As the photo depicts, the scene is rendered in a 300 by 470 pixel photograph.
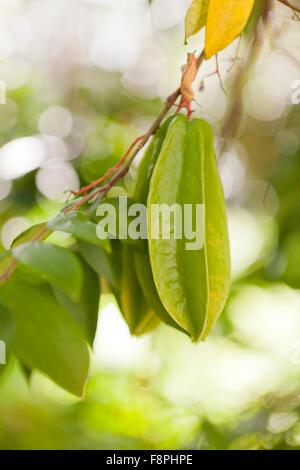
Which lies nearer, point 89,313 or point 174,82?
point 89,313

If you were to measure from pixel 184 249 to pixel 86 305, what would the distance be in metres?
0.19

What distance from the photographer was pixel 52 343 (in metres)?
0.81

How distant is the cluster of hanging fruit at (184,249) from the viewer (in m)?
0.79

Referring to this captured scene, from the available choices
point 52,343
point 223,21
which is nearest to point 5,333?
point 52,343

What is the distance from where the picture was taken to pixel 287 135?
1.98m

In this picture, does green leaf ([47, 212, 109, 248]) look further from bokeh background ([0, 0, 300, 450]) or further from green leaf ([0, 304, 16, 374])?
bokeh background ([0, 0, 300, 450])

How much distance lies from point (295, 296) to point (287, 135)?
1.90 feet

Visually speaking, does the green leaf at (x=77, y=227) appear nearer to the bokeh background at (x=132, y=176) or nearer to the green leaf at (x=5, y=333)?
the green leaf at (x=5, y=333)

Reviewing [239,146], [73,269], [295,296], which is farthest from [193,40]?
[73,269]

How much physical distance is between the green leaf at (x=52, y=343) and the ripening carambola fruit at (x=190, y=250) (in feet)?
0.49

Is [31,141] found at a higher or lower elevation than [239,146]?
higher

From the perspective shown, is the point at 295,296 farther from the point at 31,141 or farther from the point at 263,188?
the point at 31,141

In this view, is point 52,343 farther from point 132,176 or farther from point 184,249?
point 132,176

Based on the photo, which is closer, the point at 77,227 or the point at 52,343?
the point at 77,227
